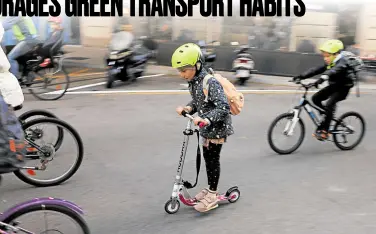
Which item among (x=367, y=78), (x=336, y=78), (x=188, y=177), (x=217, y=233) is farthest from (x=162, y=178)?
(x=367, y=78)

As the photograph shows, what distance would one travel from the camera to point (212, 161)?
4508mm

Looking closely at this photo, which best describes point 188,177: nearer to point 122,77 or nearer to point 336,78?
point 336,78

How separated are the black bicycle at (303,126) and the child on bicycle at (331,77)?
0.09m

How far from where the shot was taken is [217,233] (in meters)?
A: 4.15

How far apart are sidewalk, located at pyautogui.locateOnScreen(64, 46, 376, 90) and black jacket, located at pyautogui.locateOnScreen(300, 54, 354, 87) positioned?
566cm

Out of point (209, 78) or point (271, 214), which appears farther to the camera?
point (271, 214)

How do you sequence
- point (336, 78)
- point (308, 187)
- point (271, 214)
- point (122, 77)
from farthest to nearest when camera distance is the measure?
point (122, 77) < point (336, 78) < point (308, 187) < point (271, 214)

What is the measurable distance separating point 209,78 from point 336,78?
284 cm

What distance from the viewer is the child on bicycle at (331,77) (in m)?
6.15

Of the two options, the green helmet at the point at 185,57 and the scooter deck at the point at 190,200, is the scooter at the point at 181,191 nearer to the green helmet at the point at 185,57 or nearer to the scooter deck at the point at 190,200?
the scooter deck at the point at 190,200

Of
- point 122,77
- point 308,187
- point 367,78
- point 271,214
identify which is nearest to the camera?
point 271,214

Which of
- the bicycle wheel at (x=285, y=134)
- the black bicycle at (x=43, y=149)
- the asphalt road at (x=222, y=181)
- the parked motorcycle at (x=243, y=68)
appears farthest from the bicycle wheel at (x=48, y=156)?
the parked motorcycle at (x=243, y=68)

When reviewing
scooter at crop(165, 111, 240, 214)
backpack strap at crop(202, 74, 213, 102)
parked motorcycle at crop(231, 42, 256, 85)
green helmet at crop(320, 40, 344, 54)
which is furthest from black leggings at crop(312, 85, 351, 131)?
parked motorcycle at crop(231, 42, 256, 85)

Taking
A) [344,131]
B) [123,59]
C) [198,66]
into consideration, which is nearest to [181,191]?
[198,66]
